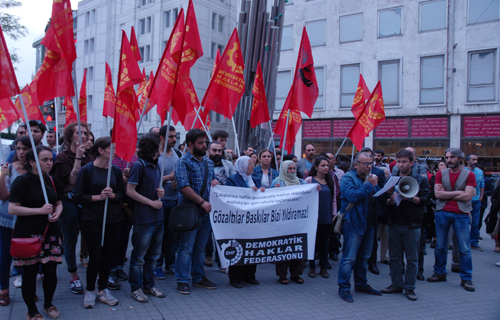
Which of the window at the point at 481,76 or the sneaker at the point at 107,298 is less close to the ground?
the window at the point at 481,76

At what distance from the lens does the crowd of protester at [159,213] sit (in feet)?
15.2

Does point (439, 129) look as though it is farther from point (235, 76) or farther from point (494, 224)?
point (235, 76)

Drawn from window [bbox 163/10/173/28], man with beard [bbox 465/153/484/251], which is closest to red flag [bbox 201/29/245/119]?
man with beard [bbox 465/153/484/251]

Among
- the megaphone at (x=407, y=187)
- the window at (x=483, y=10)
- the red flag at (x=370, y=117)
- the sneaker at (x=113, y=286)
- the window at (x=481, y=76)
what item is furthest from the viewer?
the window at (x=481, y=76)

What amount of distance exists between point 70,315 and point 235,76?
475cm

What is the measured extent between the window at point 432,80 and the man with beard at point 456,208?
18.0 meters

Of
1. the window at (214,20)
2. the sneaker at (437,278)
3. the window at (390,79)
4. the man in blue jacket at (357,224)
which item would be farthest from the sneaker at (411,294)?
the window at (214,20)

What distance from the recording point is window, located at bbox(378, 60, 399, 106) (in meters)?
23.9

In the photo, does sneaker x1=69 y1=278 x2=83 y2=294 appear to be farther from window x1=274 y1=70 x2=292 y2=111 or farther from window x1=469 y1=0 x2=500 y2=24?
window x1=469 y1=0 x2=500 y2=24

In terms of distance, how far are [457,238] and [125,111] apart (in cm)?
512

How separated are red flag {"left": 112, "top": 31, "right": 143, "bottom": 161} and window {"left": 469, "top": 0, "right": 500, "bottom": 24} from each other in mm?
21611

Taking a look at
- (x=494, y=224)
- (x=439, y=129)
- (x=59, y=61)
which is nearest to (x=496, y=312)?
(x=494, y=224)

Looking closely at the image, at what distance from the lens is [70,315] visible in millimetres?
4730

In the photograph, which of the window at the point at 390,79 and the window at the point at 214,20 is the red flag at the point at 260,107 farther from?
the window at the point at 214,20
